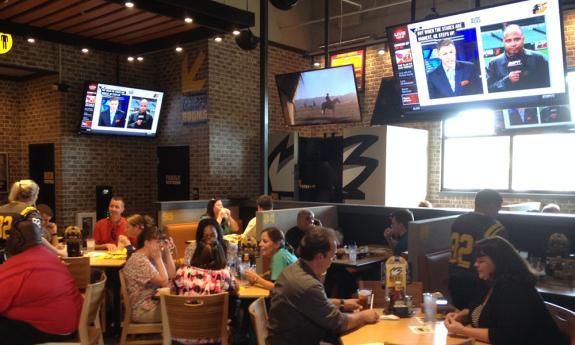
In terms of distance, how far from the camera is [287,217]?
5.83 m

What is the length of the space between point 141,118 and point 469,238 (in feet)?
20.5

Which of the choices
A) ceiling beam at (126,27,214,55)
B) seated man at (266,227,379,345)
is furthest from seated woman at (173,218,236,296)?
ceiling beam at (126,27,214,55)

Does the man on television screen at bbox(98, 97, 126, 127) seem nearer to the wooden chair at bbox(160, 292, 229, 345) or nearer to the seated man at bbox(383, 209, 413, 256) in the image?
the seated man at bbox(383, 209, 413, 256)

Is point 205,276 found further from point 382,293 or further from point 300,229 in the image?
point 300,229

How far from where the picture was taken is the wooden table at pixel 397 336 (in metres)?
2.75

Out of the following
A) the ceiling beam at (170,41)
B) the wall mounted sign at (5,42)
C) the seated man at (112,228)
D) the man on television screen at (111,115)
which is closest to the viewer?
the seated man at (112,228)

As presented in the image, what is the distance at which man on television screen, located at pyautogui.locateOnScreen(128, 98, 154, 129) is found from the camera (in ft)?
28.4

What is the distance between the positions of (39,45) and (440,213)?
668 cm

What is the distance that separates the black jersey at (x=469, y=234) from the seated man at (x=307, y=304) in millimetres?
1634

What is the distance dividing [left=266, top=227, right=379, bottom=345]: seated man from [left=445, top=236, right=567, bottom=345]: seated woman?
716 millimetres

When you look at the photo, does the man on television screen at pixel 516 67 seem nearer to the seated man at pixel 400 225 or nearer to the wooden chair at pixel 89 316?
the seated man at pixel 400 225

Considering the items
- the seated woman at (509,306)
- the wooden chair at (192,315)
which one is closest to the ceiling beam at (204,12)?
the wooden chair at (192,315)

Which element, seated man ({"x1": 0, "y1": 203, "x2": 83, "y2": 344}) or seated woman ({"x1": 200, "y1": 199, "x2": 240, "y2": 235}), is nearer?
seated man ({"x1": 0, "y1": 203, "x2": 83, "y2": 344})

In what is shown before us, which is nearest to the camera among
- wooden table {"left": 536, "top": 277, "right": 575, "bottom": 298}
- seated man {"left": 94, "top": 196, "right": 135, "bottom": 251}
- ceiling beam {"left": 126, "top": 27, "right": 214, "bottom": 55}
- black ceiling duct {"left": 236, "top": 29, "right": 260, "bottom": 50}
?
wooden table {"left": 536, "top": 277, "right": 575, "bottom": 298}
